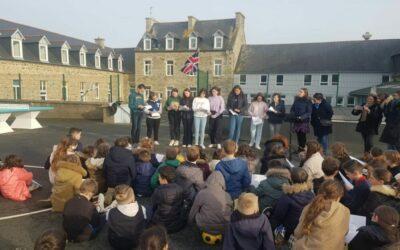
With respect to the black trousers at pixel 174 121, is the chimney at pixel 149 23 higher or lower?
higher

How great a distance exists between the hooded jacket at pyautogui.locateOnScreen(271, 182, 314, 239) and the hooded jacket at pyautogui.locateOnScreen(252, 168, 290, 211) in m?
0.31

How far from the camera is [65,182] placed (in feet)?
16.4

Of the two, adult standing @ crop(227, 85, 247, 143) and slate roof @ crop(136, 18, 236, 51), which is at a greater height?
slate roof @ crop(136, 18, 236, 51)

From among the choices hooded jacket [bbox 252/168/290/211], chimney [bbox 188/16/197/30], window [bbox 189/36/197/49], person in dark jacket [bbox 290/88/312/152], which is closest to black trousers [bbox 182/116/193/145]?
person in dark jacket [bbox 290/88/312/152]

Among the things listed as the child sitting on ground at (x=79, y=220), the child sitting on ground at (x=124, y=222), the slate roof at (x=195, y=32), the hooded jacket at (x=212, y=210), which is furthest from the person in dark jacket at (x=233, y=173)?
the slate roof at (x=195, y=32)

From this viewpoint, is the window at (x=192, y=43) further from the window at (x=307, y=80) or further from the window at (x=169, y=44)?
the window at (x=307, y=80)

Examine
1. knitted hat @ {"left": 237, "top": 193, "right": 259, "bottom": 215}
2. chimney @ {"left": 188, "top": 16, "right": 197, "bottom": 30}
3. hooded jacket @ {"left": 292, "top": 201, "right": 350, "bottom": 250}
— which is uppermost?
chimney @ {"left": 188, "top": 16, "right": 197, "bottom": 30}

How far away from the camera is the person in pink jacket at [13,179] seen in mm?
5586

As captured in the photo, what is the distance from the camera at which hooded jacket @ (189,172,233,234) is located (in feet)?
13.7

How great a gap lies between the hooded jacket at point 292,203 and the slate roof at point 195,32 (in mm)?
36775

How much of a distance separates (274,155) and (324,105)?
3.71 m

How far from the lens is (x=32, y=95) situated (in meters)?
26.0

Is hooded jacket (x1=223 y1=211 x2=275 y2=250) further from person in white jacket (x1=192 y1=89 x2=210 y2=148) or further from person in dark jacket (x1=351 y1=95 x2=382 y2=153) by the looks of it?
person in white jacket (x1=192 y1=89 x2=210 y2=148)

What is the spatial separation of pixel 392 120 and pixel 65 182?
24.5 ft
